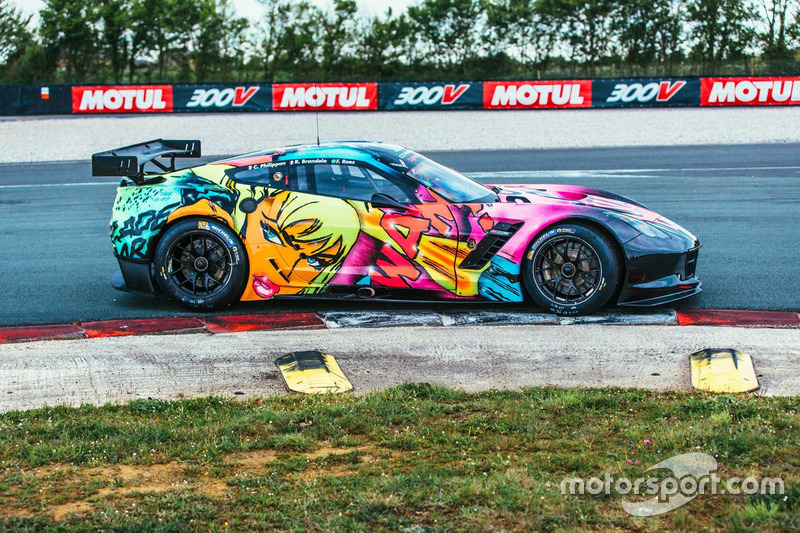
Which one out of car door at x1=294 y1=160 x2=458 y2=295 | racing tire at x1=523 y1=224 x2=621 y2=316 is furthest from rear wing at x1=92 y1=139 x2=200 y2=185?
racing tire at x1=523 y1=224 x2=621 y2=316

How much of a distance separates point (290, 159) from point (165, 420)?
2925 millimetres

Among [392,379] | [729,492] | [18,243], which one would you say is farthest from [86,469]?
[18,243]

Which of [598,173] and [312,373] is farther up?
[598,173]

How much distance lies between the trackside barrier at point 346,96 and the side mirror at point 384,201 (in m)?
23.4

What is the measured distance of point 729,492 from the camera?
12.0 ft

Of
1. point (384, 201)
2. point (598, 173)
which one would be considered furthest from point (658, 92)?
point (384, 201)

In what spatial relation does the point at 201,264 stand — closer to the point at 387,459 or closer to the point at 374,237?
the point at 374,237

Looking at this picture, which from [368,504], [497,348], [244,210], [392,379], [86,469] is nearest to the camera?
[368,504]

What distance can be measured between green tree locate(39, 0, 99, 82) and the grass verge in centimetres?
4498

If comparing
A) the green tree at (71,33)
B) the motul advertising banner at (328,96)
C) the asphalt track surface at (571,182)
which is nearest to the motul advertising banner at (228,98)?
the motul advertising banner at (328,96)

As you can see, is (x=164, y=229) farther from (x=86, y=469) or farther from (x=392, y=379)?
(x=86, y=469)

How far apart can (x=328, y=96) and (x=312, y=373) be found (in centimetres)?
2618

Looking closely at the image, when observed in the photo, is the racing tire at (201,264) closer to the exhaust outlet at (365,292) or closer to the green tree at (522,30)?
the exhaust outlet at (365,292)

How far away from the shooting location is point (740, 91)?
2933 centimetres
